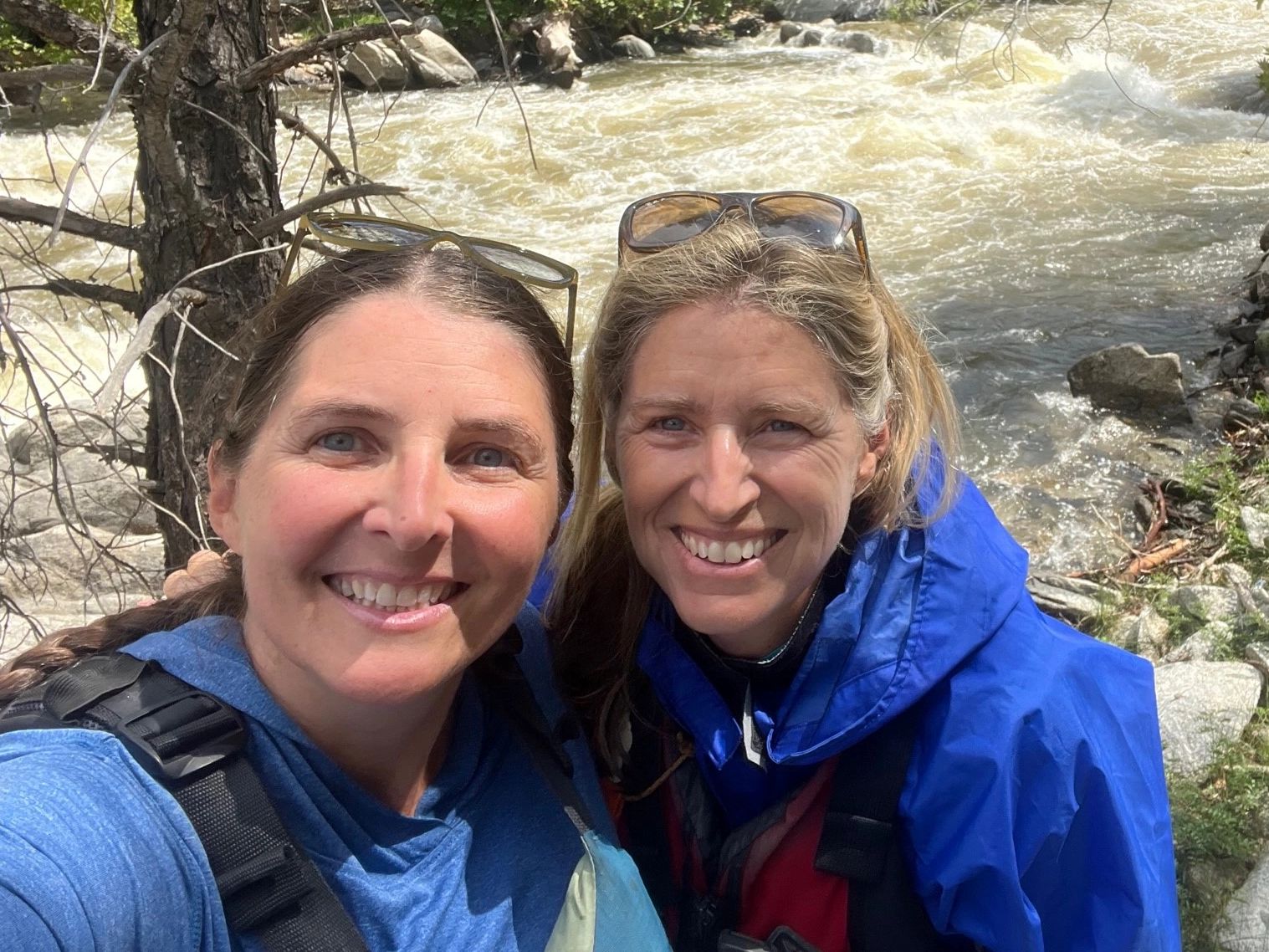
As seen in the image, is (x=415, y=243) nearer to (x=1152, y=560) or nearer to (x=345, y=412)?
(x=345, y=412)

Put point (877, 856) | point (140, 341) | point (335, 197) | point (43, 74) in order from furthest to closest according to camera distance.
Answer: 1. point (335, 197)
2. point (43, 74)
3. point (140, 341)
4. point (877, 856)

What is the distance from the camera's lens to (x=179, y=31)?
2295 mm

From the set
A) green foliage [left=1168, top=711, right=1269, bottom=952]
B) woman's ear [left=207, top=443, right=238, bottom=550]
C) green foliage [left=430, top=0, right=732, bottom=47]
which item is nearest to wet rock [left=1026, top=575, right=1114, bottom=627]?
green foliage [left=1168, top=711, right=1269, bottom=952]

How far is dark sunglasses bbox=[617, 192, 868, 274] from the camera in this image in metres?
1.84

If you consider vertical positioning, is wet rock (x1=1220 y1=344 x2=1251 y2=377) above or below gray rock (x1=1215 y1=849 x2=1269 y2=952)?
below

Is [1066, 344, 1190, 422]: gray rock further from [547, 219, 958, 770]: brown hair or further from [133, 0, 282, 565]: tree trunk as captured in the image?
[133, 0, 282, 565]: tree trunk

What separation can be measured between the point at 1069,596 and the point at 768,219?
3.20m

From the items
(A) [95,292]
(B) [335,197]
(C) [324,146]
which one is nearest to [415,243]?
(B) [335,197]

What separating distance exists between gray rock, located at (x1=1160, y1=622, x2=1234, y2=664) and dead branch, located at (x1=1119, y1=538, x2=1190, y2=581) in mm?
820

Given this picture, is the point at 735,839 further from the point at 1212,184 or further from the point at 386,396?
the point at 1212,184

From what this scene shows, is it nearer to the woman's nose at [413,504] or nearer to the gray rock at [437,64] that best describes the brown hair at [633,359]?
the woman's nose at [413,504]

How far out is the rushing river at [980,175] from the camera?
683 centimetres

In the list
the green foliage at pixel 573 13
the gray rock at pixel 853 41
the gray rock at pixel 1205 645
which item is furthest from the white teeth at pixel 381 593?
the gray rock at pixel 853 41

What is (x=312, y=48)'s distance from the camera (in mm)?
2578
